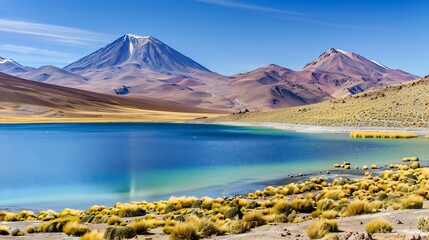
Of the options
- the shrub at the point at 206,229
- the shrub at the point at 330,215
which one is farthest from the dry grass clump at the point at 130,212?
the shrub at the point at 330,215

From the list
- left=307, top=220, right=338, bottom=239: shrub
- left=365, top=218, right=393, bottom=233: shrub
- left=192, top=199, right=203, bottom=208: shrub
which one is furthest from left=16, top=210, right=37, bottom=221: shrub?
left=365, top=218, right=393, bottom=233: shrub

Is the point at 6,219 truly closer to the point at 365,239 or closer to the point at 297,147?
the point at 365,239

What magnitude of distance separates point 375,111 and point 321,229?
239 ft

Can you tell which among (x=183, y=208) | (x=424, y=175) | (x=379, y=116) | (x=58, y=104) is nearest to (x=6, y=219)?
(x=183, y=208)

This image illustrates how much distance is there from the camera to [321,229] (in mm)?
9406

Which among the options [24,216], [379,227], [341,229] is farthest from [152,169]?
[379,227]

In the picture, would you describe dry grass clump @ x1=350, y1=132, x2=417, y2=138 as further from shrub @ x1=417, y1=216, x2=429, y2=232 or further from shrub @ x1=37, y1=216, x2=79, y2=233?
shrub @ x1=37, y1=216, x2=79, y2=233

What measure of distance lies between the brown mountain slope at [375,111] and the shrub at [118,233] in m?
62.1

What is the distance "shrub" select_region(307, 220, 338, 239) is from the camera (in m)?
9.29

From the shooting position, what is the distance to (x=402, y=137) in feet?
178

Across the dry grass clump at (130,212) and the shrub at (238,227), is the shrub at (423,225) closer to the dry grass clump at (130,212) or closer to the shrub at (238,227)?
the shrub at (238,227)

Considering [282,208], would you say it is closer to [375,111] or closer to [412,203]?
[412,203]

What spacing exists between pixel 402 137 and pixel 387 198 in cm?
4360

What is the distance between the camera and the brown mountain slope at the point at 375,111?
228 feet
